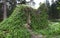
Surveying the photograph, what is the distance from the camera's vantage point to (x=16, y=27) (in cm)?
807

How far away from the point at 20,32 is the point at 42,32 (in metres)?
1.67

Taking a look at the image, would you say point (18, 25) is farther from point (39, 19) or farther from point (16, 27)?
point (39, 19)

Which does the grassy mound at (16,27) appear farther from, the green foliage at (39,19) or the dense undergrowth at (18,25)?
the green foliage at (39,19)

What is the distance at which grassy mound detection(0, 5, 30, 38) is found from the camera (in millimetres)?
7910

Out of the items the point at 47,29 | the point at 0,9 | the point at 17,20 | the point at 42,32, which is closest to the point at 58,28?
the point at 47,29

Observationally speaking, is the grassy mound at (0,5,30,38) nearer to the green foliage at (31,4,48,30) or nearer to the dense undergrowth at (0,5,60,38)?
the dense undergrowth at (0,5,60,38)

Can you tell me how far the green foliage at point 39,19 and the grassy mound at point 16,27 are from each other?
2.98ft

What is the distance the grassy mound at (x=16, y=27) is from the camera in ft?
26.0

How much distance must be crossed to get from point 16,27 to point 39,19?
2.10 m

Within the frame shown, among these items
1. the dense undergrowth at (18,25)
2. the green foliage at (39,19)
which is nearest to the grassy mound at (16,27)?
the dense undergrowth at (18,25)

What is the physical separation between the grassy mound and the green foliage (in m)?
0.91

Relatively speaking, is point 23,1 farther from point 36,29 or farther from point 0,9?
point 36,29

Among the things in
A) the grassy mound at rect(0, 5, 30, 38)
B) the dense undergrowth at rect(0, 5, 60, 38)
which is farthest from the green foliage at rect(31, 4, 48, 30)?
the grassy mound at rect(0, 5, 30, 38)

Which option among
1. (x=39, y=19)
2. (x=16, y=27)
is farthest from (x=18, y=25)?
(x=39, y=19)
